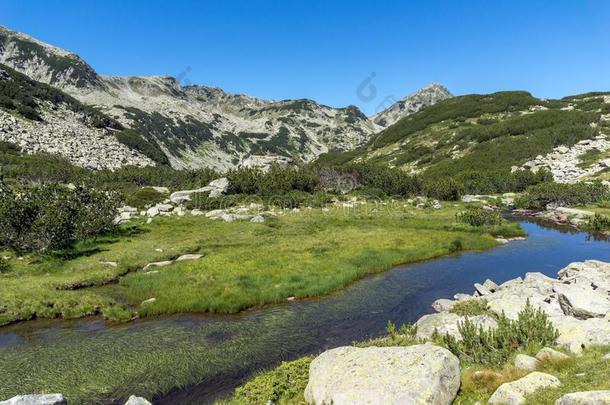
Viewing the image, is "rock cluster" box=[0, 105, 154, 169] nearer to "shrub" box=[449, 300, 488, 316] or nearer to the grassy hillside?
the grassy hillside

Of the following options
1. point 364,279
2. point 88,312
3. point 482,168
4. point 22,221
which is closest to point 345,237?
point 364,279

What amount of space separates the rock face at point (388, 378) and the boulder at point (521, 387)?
4.84 ft

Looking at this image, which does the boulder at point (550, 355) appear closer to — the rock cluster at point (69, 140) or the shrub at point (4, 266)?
the shrub at point (4, 266)

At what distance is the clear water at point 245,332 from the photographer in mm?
21156

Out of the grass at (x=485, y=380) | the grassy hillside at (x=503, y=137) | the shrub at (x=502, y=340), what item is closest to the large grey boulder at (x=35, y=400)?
the grass at (x=485, y=380)

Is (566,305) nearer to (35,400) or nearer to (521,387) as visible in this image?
(521,387)

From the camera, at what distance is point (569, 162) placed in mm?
118750

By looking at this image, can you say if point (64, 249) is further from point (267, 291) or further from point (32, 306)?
point (267, 291)

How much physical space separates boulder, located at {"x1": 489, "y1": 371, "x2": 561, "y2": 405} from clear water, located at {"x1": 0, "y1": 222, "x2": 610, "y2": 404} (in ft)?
39.7

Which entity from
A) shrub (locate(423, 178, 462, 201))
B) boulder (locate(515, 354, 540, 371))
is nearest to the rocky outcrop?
boulder (locate(515, 354, 540, 371))

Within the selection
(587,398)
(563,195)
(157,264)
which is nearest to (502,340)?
(587,398)

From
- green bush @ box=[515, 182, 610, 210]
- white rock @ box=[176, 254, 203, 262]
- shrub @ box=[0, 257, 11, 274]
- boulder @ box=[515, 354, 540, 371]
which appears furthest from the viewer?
green bush @ box=[515, 182, 610, 210]

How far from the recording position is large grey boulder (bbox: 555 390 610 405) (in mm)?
8461

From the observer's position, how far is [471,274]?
38656mm
